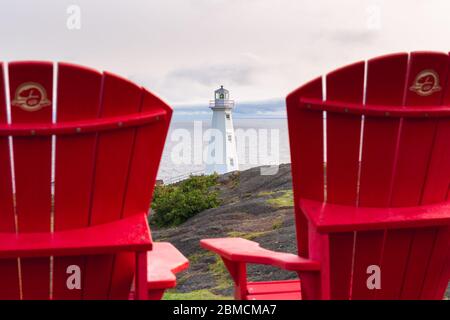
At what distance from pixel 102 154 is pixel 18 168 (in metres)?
0.34

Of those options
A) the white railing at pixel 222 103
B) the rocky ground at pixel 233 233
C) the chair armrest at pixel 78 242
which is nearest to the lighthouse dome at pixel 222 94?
the white railing at pixel 222 103

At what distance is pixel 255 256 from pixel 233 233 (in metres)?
6.80

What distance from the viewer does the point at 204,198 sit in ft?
44.9

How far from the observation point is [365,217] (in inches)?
114

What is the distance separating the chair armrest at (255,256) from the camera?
111 inches

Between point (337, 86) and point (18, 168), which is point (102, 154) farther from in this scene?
point (337, 86)

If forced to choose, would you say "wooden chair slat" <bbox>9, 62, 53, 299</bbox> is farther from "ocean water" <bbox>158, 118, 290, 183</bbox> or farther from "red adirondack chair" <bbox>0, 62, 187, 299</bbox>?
"ocean water" <bbox>158, 118, 290, 183</bbox>

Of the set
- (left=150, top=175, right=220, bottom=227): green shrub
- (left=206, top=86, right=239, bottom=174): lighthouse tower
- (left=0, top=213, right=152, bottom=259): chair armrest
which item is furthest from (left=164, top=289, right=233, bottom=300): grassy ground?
(left=206, top=86, right=239, bottom=174): lighthouse tower

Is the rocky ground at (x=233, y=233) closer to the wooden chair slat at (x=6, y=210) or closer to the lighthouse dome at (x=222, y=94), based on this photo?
the wooden chair slat at (x=6, y=210)

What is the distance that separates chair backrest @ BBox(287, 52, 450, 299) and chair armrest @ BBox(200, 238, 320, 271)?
0.31 ft

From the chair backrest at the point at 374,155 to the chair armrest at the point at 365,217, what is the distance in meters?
0.04

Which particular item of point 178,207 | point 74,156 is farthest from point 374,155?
point 178,207

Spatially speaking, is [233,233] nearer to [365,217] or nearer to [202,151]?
[365,217]

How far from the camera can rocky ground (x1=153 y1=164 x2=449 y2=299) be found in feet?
22.5
